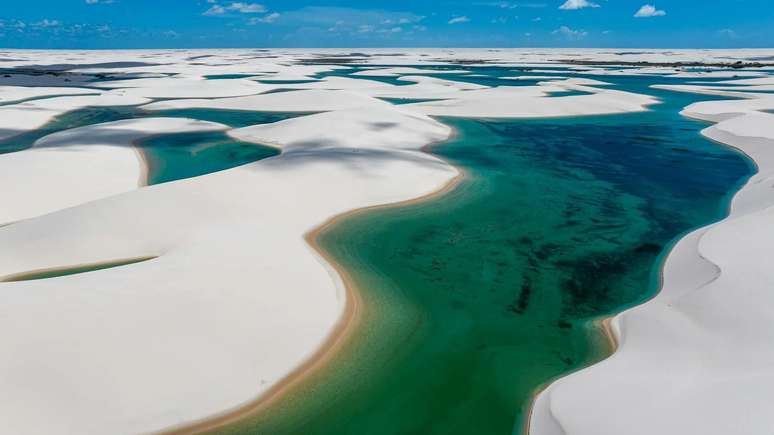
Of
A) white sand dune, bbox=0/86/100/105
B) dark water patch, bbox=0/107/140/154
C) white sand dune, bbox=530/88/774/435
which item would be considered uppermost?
white sand dune, bbox=0/86/100/105

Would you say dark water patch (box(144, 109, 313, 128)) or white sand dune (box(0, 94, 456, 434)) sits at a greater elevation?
dark water patch (box(144, 109, 313, 128))

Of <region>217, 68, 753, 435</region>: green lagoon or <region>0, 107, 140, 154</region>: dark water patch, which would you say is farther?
<region>0, 107, 140, 154</region>: dark water patch

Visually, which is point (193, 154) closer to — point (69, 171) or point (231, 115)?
point (69, 171)

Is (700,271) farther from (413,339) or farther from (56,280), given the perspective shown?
(56,280)

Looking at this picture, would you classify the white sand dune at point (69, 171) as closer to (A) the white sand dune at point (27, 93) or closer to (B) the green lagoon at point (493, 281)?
(B) the green lagoon at point (493, 281)

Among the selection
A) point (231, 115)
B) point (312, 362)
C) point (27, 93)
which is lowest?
point (312, 362)

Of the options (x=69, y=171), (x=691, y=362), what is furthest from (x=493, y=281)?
(x=69, y=171)

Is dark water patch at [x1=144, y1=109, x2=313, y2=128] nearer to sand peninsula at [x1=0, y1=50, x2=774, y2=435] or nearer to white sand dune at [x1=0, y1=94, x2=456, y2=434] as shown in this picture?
sand peninsula at [x1=0, y1=50, x2=774, y2=435]

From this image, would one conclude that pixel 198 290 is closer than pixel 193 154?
Yes

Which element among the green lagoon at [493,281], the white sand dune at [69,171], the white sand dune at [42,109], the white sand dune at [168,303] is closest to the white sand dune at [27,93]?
the white sand dune at [42,109]

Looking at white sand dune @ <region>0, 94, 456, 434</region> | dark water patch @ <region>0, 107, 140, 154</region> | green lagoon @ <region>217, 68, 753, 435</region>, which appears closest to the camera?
white sand dune @ <region>0, 94, 456, 434</region>

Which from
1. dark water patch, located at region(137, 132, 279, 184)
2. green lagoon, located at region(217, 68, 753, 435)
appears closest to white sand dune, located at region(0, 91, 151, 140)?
dark water patch, located at region(137, 132, 279, 184)
